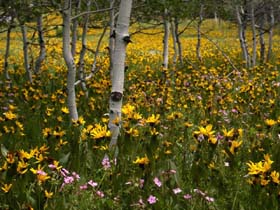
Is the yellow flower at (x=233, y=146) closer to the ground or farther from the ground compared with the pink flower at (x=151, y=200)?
farther from the ground

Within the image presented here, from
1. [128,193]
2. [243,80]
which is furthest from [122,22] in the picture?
[243,80]

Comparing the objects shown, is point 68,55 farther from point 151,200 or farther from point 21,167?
point 151,200

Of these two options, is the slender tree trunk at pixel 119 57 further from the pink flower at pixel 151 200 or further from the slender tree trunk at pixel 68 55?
the pink flower at pixel 151 200

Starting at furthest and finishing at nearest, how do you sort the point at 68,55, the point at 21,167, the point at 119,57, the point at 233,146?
1. the point at 68,55
2. the point at 119,57
3. the point at 233,146
4. the point at 21,167

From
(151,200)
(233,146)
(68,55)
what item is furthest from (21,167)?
(68,55)

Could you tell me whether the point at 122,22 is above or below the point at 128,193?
above

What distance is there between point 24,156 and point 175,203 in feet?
3.64

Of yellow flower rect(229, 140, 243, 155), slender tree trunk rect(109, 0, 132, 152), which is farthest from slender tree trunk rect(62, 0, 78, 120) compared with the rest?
yellow flower rect(229, 140, 243, 155)

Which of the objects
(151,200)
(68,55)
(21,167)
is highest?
(68,55)

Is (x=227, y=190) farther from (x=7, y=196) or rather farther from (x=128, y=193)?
(x=7, y=196)

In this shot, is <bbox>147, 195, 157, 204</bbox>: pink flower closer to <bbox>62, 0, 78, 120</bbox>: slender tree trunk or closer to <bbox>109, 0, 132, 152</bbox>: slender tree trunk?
<bbox>109, 0, 132, 152</bbox>: slender tree trunk

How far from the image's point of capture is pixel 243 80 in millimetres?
10328

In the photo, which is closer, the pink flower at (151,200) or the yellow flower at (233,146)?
the pink flower at (151,200)

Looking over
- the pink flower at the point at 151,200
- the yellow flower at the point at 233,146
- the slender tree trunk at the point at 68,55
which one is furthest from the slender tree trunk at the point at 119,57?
the pink flower at the point at 151,200
